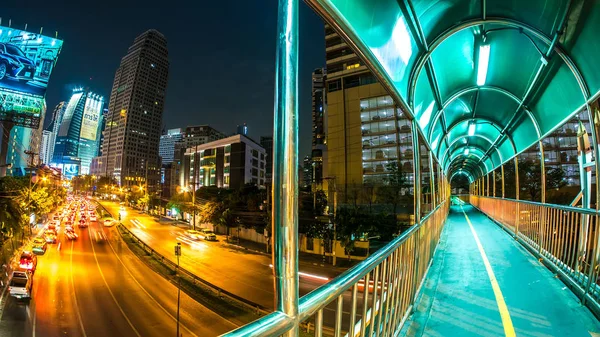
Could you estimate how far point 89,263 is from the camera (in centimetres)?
2572

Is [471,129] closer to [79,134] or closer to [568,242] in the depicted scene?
[568,242]

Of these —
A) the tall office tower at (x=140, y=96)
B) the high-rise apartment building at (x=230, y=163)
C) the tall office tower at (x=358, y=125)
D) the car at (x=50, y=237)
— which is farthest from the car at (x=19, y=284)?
the tall office tower at (x=358, y=125)

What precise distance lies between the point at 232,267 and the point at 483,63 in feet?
82.6

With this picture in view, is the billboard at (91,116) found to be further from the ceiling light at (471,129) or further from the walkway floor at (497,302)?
the walkway floor at (497,302)

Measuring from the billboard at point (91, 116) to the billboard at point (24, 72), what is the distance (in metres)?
58.0

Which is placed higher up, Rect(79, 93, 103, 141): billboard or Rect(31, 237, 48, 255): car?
Rect(79, 93, 103, 141): billboard

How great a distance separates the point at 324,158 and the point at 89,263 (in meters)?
34.5

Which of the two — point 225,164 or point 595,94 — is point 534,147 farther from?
point 225,164

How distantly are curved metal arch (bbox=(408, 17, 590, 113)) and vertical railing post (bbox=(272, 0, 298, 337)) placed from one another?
256cm

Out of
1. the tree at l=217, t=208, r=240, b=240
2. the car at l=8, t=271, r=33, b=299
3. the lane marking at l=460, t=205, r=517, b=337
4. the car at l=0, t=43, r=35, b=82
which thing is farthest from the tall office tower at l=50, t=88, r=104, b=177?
the lane marking at l=460, t=205, r=517, b=337

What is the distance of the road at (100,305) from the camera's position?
1475 centimetres

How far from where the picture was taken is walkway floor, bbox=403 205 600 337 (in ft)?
8.55

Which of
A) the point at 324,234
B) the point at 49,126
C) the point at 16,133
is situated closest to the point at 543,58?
the point at 324,234

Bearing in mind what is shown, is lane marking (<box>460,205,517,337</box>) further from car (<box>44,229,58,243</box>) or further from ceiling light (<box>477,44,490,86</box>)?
car (<box>44,229,58,243</box>)
